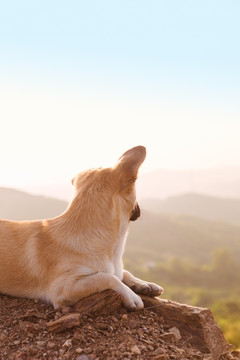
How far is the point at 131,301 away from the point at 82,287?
2.48 ft

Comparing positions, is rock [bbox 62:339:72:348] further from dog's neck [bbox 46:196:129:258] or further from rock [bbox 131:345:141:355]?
dog's neck [bbox 46:196:129:258]

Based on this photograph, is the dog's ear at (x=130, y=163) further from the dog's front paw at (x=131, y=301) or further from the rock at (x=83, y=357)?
the rock at (x=83, y=357)

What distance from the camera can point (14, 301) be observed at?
225 inches

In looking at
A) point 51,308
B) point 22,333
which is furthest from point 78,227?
point 22,333

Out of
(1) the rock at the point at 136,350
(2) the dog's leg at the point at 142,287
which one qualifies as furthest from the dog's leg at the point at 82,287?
(1) the rock at the point at 136,350

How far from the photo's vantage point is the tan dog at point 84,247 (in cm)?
518

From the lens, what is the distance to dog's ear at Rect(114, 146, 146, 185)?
509 centimetres

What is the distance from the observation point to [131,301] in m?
5.35

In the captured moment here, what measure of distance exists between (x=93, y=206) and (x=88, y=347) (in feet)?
5.92

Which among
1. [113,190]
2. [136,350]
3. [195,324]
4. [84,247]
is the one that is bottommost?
[136,350]

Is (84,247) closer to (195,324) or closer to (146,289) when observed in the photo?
(146,289)

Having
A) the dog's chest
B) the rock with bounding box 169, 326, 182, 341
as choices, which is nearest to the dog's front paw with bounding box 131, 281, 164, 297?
the dog's chest

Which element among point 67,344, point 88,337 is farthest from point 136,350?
point 67,344

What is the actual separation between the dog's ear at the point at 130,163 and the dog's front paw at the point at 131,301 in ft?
5.11
